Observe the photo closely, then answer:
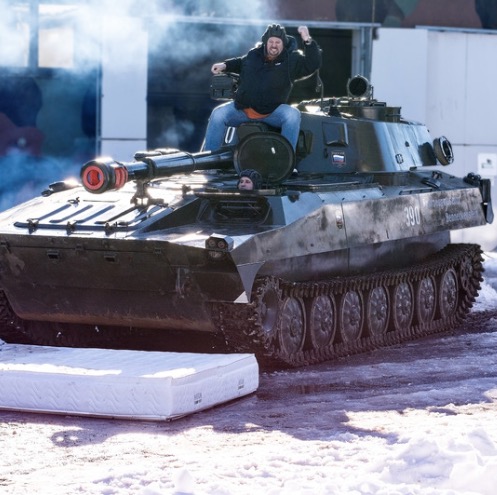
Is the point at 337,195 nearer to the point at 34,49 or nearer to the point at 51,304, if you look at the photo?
the point at 51,304

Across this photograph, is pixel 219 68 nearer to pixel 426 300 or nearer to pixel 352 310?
pixel 352 310

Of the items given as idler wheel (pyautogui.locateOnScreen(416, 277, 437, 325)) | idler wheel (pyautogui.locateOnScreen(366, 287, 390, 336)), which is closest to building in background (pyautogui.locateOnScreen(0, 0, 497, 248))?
idler wheel (pyautogui.locateOnScreen(416, 277, 437, 325))

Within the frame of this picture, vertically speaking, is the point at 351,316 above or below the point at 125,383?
below

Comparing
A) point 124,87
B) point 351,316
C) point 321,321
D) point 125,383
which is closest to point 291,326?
point 321,321

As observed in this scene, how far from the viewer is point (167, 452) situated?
9.12 meters

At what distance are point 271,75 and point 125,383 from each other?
4.53 metres

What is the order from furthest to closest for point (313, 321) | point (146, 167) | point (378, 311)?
1. point (378, 311)
2. point (313, 321)
3. point (146, 167)

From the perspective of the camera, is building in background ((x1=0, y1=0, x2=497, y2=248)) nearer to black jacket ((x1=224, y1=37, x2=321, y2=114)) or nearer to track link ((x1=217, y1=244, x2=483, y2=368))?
track link ((x1=217, y1=244, x2=483, y2=368))

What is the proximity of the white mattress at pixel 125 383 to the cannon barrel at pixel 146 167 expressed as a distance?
4.25 ft

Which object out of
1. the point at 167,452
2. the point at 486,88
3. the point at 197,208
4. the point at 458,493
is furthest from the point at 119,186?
the point at 486,88

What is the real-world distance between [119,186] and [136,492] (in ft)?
13.9

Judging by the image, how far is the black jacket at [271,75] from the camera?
13898mm

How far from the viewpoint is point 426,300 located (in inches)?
589

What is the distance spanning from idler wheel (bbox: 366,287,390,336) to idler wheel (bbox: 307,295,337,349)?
64 centimetres
